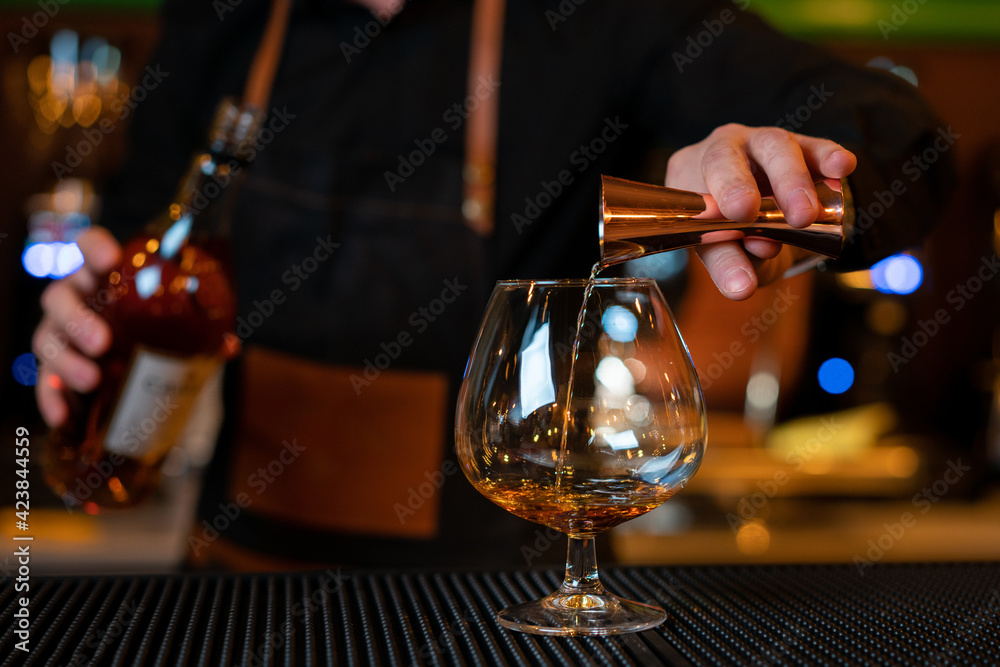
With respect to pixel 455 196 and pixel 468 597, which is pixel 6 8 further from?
pixel 468 597

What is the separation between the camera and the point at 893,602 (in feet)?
1.85

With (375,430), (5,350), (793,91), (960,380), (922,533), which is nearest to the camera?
(793,91)

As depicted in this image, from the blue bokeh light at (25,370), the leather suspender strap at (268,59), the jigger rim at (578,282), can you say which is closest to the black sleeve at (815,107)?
the jigger rim at (578,282)

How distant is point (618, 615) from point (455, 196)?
0.67 m

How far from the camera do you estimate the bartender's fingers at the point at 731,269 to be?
53 centimetres

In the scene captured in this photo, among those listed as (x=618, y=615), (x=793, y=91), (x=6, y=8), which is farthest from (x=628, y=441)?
(x=6, y=8)

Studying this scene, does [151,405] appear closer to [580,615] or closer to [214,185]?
[214,185]

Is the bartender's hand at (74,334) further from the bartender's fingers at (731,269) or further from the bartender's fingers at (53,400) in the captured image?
the bartender's fingers at (731,269)

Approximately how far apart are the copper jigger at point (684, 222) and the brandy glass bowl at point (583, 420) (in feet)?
0.09

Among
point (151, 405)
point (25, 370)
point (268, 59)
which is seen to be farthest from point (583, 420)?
point (25, 370)

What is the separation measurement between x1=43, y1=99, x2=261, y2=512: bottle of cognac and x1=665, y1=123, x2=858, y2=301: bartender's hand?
482mm

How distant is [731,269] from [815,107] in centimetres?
34

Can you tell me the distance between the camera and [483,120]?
3.55 ft

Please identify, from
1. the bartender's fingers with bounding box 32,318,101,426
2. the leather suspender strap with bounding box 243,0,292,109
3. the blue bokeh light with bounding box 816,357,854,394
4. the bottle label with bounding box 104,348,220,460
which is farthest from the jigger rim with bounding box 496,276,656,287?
the blue bokeh light with bounding box 816,357,854,394
